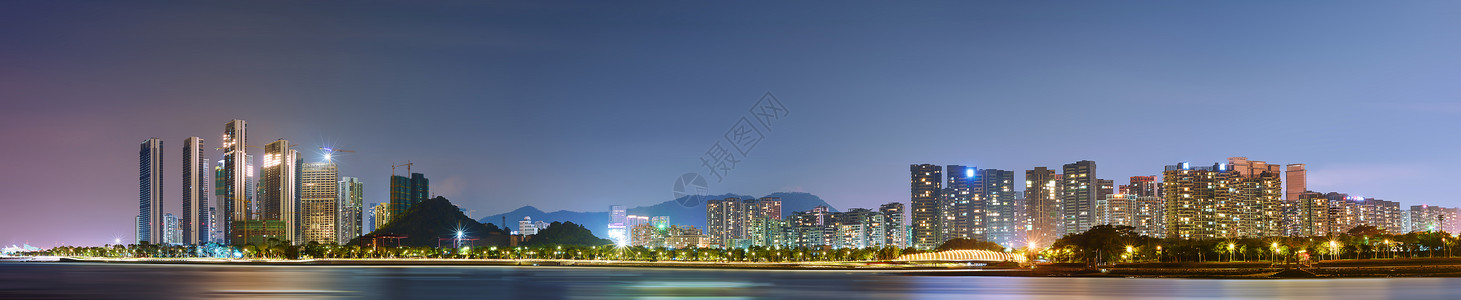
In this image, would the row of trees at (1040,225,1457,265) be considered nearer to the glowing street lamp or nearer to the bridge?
the glowing street lamp

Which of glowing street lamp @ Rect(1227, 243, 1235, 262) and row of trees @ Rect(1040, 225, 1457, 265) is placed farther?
glowing street lamp @ Rect(1227, 243, 1235, 262)

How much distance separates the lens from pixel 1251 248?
4788 inches

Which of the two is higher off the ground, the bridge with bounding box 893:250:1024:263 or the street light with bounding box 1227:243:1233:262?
the street light with bounding box 1227:243:1233:262

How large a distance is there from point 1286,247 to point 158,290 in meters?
93.7

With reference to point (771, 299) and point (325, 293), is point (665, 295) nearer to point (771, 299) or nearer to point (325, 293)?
point (771, 299)

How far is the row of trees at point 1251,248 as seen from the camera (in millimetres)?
109812

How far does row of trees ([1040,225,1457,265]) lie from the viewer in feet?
360

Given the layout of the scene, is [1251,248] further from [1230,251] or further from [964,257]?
[964,257]

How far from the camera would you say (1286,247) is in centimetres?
10825

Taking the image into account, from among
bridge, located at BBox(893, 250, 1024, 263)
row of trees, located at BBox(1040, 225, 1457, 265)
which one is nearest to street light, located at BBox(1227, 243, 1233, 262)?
row of trees, located at BBox(1040, 225, 1457, 265)

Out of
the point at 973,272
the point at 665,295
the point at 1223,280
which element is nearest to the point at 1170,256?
the point at 973,272

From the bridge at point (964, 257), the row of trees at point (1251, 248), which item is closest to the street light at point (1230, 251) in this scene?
the row of trees at point (1251, 248)

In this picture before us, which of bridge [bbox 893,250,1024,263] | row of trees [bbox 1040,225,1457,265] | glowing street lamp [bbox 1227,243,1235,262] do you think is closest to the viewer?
row of trees [bbox 1040,225,1457,265]

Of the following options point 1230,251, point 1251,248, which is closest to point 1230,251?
point 1230,251
